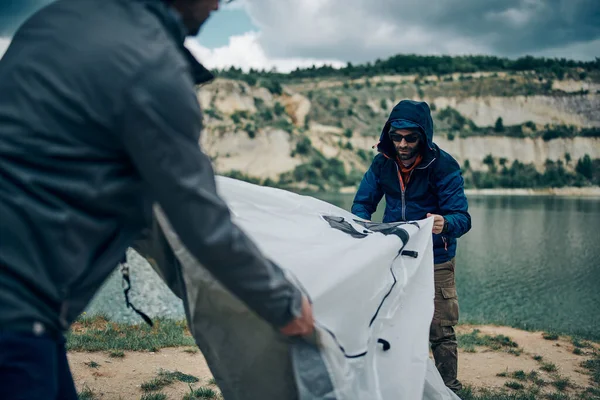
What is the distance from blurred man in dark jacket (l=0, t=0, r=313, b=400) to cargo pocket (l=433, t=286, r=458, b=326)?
3.70 metres

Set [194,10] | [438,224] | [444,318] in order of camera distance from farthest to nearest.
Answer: [444,318], [438,224], [194,10]

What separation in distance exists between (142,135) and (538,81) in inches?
4125

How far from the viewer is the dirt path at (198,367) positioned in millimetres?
4910

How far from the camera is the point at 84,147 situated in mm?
1547

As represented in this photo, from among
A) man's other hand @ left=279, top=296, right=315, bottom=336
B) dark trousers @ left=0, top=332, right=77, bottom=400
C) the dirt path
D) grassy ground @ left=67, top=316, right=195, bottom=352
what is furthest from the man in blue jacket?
dark trousers @ left=0, top=332, right=77, bottom=400

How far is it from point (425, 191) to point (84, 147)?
3.67 m

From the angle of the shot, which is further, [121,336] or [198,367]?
[121,336]

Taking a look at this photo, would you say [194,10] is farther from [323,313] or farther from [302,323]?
[323,313]

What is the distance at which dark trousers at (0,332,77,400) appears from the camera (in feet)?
5.02

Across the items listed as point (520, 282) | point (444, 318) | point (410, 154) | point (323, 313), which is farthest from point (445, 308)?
point (520, 282)

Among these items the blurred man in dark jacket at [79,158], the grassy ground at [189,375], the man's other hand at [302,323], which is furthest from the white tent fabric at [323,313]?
the grassy ground at [189,375]

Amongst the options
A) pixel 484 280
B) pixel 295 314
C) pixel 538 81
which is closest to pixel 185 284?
pixel 295 314

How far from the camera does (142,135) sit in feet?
4.91

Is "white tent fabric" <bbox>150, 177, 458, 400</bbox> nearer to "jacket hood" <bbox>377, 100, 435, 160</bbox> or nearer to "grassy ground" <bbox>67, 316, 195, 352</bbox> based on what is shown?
"jacket hood" <bbox>377, 100, 435, 160</bbox>
